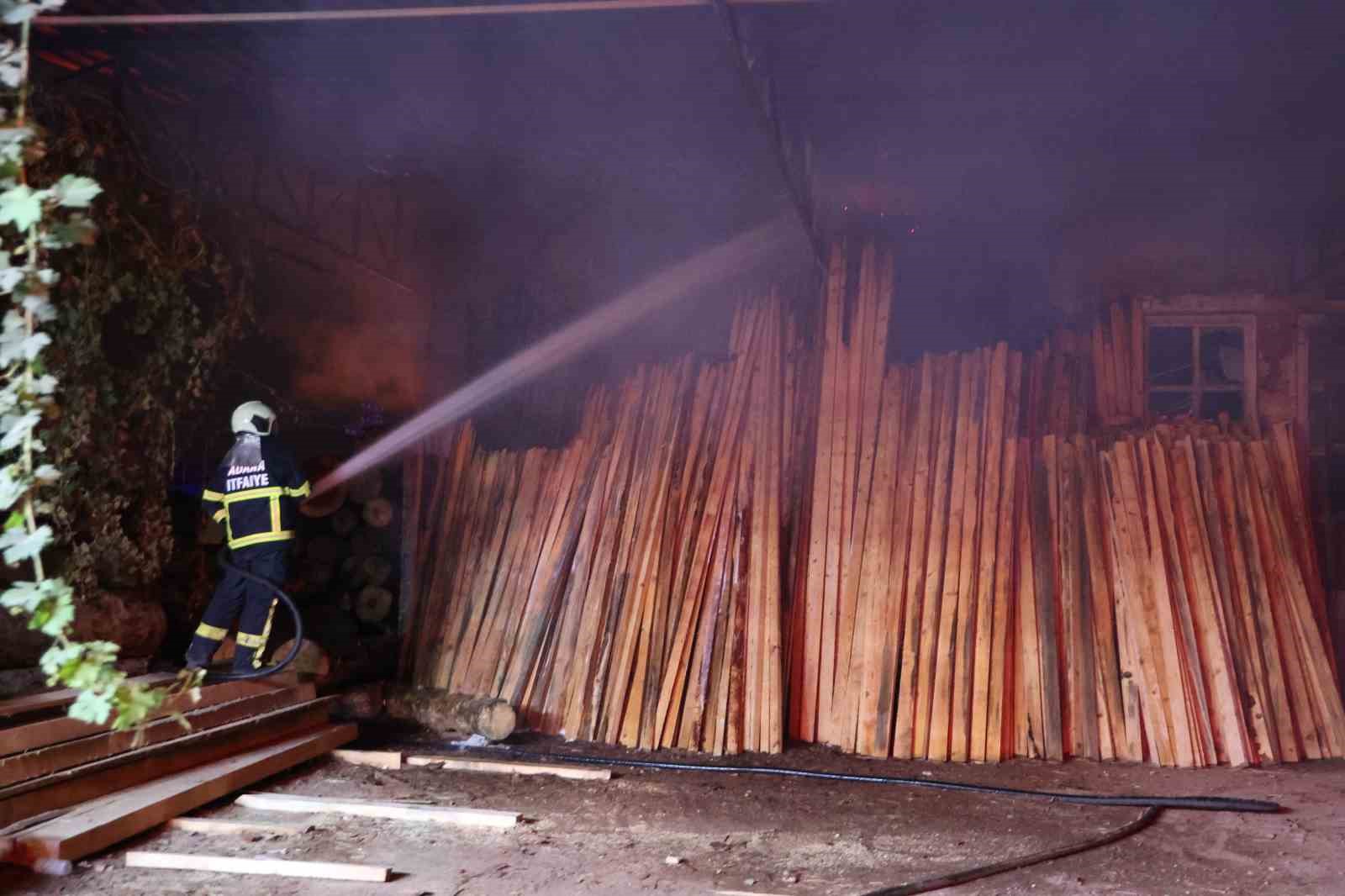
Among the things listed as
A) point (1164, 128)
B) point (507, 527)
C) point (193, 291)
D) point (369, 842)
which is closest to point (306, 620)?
point (507, 527)

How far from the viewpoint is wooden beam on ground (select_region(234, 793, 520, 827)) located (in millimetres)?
4820

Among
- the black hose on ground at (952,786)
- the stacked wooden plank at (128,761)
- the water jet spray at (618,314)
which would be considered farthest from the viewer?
the water jet spray at (618,314)

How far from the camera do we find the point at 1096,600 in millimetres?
6438

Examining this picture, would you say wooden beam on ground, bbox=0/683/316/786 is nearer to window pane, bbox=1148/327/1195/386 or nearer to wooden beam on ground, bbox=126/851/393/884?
wooden beam on ground, bbox=126/851/393/884

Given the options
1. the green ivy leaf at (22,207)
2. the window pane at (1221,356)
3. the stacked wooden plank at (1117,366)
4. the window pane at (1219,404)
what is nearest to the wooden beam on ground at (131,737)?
the green ivy leaf at (22,207)

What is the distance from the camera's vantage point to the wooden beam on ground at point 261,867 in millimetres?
4027

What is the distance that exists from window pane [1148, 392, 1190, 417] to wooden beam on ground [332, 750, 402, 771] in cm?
569

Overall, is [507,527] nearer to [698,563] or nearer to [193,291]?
[698,563]

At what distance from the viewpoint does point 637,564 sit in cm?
698

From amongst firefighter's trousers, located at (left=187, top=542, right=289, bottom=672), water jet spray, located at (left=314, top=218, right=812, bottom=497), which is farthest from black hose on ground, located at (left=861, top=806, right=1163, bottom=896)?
water jet spray, located at (left=314, top=218, right=812, bottom=497)

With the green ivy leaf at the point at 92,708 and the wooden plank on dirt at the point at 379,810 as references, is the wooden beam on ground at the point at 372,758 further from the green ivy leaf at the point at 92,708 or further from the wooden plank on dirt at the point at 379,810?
the green ivy leaf at the point at 92,708

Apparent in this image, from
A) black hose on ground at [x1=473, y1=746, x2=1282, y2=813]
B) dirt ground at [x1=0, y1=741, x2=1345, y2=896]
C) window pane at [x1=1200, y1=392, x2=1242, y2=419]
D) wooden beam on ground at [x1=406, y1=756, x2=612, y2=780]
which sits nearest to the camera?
dirt ground at [x1=0, y1=741, x2=1345, y2=896]

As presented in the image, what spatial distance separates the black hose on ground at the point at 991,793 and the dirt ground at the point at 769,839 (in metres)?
0.05

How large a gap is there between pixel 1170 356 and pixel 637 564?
13.9 ft
